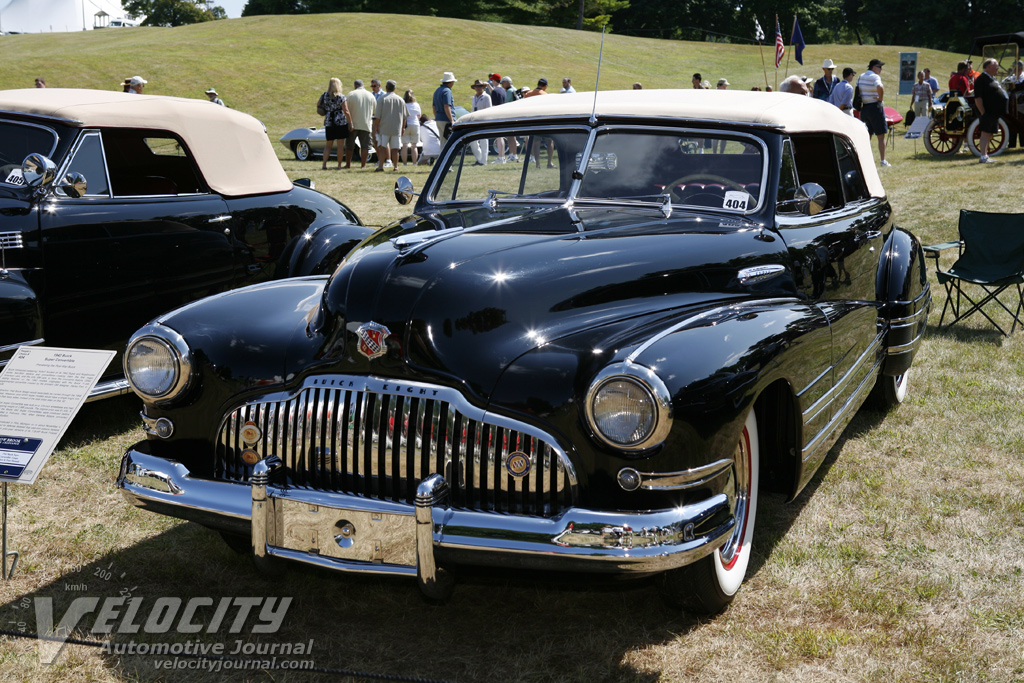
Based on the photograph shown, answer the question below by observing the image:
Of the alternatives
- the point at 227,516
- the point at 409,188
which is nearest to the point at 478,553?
the point at 227,516

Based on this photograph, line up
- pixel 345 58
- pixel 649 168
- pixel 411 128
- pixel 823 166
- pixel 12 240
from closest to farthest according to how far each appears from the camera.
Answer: pixel 649 168 < pixel 823 166 < pixel 12 240 < pixel 411 128 < pixel 345 58

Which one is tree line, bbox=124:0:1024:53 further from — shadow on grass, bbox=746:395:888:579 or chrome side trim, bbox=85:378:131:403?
shadow on grass, bbox=746:395:888:579

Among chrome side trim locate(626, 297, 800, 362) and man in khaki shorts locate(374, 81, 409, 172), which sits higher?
chrome side trim locate(626, 297, 800, 362)

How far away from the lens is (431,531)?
265 centimetres

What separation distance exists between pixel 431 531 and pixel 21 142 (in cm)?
420

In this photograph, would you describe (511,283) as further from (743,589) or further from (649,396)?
(743,589)

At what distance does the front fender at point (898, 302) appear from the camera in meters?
5.05

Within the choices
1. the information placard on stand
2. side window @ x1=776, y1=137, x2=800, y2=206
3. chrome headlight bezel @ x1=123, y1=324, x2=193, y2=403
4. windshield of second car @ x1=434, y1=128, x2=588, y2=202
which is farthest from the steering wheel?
the information placard on stand

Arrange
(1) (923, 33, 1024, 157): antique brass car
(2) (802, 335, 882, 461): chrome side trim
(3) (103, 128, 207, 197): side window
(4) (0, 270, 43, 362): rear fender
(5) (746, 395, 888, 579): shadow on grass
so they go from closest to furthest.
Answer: (2) (802, 335, 882, 461): chrome side trim
(5) (746, 395, 888, 579): shadow on grass
(4) (0, 270, 43, 362): rear fender
(3) (103, 128, 207, 197): side window
(1) (923, 33, 1024, 157): antique brass car

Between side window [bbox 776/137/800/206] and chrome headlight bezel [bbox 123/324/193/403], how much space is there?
100 inches

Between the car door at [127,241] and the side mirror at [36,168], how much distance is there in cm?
15

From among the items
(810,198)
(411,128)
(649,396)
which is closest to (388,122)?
(411,128)

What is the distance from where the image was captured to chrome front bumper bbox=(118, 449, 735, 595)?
257 cm

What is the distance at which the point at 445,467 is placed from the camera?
109 inches
